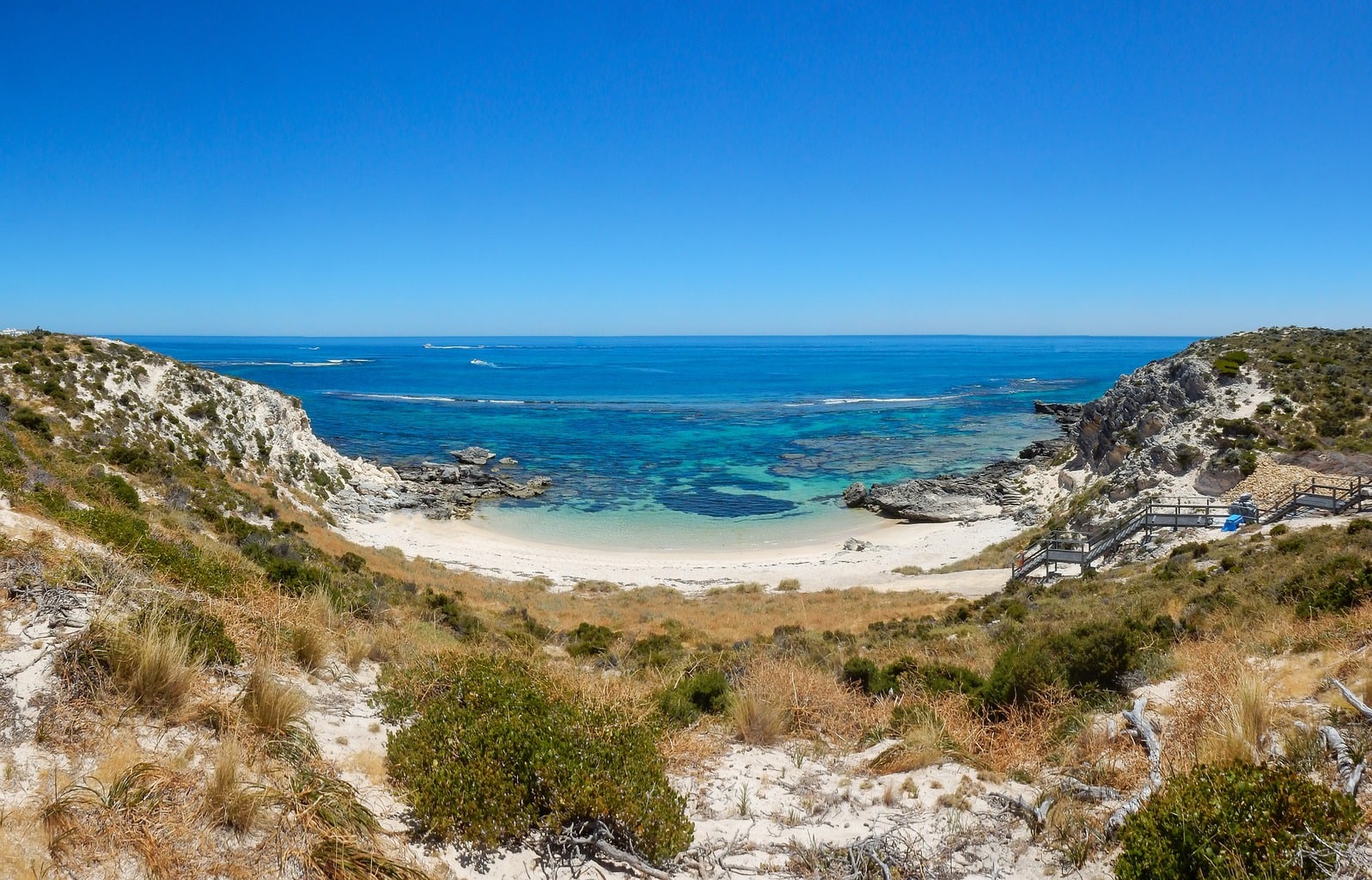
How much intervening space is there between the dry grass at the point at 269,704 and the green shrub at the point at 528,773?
0.86 meters

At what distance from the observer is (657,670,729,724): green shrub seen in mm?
8672

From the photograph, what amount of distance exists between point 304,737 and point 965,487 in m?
43.6

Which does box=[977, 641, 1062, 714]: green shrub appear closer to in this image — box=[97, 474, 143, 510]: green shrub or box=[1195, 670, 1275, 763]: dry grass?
box=[1195, 670, 1275, 763]: dry grass

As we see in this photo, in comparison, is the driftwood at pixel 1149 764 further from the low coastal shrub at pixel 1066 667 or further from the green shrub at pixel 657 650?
the green shrub at pixel 657 650

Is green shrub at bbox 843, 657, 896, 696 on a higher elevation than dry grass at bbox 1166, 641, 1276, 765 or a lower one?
lower

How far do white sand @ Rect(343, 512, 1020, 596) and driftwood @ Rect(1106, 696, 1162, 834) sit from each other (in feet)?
59.5

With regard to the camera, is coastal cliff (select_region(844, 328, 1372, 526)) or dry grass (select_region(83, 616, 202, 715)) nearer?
dry grass (select_region(83, 616, 202, 715))

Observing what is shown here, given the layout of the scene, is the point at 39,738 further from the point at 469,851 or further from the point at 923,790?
the point at 923,790

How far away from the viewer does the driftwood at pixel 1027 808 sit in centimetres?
565

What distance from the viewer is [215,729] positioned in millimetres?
5629

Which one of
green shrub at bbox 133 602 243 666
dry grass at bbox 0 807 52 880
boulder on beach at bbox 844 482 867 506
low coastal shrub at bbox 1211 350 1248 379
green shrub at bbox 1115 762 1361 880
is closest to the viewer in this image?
dry grass at bbox 0 807 52 880

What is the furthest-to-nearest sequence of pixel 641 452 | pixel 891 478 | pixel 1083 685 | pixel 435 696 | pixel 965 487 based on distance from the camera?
pixel 641 452 < pixel 891 478 < pixel 965 487 < pixel 1083 685 < pixel 435 696

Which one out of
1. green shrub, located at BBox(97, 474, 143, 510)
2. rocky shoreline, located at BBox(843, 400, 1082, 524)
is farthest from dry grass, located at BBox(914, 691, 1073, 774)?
rocky shoreline, located at BBox(843, 400, 1082, 524)

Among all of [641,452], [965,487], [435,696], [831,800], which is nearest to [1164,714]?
[831,800]
